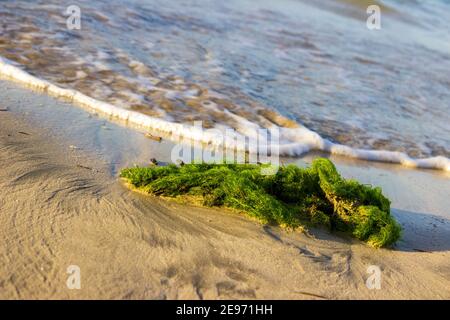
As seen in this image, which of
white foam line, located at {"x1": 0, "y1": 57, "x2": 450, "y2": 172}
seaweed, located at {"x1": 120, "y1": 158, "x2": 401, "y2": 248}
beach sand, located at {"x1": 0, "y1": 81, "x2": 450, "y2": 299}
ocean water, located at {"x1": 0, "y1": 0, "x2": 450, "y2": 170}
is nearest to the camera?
beach sand, located at {"x1": 0, "y1": 81, "x2": 450, "y2": 299}

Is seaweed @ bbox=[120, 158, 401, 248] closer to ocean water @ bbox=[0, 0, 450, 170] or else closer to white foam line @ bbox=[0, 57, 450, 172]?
white foam line @ bbox=[0, 57, 450, 172]

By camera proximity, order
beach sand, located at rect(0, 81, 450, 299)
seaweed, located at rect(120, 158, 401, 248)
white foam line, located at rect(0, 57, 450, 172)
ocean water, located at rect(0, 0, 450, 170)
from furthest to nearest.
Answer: ocean water, located at rect(0, 0, 450, 170) → white foam line, located at rect(0, 57, 450, 172) → seaweed, located at rect(120, 158, 401, 248) → beach sand, located at rect(0, 81, 450, 299)

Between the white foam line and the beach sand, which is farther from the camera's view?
the white foam line

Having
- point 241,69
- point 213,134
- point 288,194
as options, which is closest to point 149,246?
point 288,194

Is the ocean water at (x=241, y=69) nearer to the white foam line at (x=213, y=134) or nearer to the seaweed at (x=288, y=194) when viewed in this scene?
the white foam line at (x=213, y=134)

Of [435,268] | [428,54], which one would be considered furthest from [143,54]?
[428,54]

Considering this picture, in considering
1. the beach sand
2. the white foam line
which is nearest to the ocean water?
the white foam line
